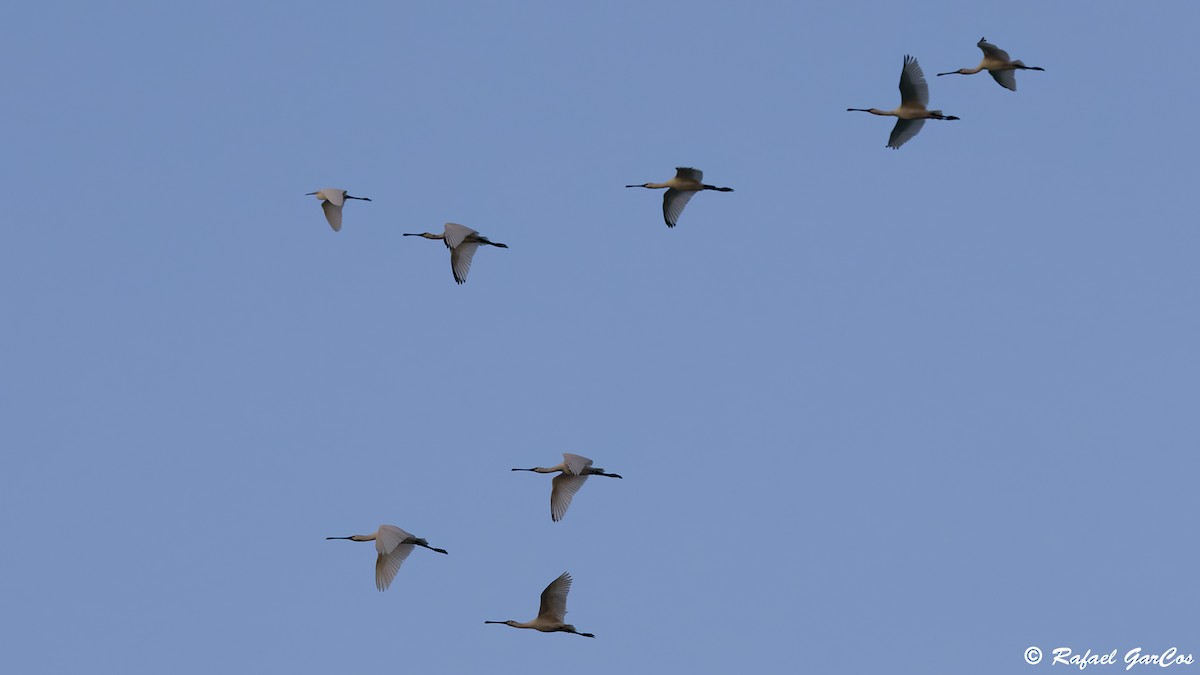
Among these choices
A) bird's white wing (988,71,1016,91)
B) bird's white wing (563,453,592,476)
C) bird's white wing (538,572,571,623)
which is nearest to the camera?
bird's white wing (538,572,571,623)

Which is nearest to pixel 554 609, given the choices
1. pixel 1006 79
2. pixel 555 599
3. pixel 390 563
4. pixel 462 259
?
pixel 555 599

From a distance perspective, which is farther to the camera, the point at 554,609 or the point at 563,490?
the point at 563,490

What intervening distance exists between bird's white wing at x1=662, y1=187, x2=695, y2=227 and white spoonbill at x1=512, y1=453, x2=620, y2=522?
566cm

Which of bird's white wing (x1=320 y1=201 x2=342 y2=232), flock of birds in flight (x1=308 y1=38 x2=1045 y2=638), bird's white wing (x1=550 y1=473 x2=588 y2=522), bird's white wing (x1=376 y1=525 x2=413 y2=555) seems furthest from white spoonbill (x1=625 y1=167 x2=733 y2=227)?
bird's white wing (x1=376 y1=525 x2=413 y2=555)

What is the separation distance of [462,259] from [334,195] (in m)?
4.32

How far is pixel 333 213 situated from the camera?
50.8 metres

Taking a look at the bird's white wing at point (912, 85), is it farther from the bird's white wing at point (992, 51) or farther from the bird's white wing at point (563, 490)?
the bird's white wing at point (563, 490)

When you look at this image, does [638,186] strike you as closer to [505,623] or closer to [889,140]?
[889,140]

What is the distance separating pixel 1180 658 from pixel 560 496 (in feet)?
43.9

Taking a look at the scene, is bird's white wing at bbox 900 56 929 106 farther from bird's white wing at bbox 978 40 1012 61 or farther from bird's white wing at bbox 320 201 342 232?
bird's white wing at bbox 320 201 342 232

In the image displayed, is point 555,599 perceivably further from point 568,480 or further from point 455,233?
point 455,233

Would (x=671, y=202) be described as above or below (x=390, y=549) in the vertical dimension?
above

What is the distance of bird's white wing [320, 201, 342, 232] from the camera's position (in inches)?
1987

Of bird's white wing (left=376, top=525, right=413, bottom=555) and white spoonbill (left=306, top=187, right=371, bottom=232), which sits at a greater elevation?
white spoonbill (left=306, top=187, right=371, bottom=232)
